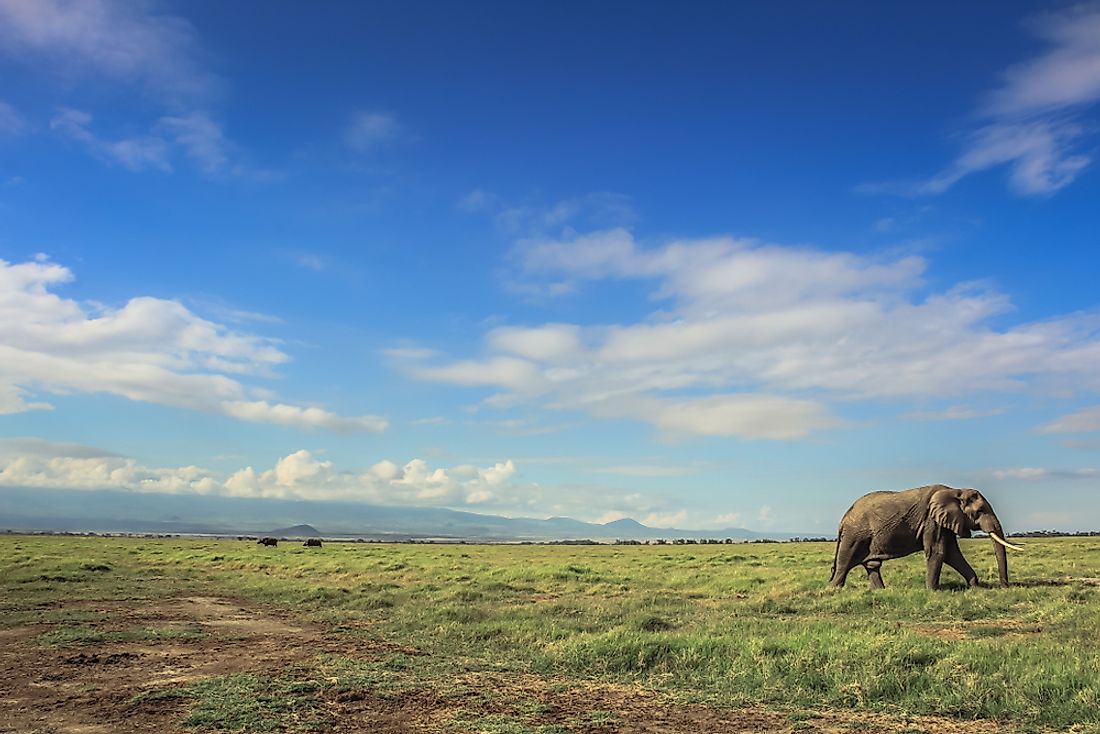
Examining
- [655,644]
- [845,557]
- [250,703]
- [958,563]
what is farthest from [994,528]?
[250,703]

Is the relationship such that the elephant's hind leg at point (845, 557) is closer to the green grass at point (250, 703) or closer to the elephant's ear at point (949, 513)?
the elephant's ear at point (949, 513)

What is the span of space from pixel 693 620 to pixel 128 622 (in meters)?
15.2

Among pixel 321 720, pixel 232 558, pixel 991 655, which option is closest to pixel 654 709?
pixel 321 720

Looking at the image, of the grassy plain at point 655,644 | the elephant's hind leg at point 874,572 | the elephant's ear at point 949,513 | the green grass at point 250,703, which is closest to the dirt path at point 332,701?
the grassy plain at point 655,644

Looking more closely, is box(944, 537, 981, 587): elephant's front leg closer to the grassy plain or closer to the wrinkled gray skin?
the wrinkled gray skin

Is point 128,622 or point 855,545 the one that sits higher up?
point 855,545

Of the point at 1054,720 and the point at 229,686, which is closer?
the point at 1054,720

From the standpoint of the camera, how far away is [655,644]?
13930 millimetres

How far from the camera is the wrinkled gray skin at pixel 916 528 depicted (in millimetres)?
23625

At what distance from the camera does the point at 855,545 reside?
25594 millimetres

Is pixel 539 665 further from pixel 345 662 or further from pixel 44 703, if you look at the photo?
pixel 44 703

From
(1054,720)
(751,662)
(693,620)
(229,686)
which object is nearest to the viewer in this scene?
(1054,720)

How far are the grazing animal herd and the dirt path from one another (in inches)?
636

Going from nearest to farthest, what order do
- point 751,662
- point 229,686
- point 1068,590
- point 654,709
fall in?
point 654,709
point 229,686
point 751,662
point 1068,590
